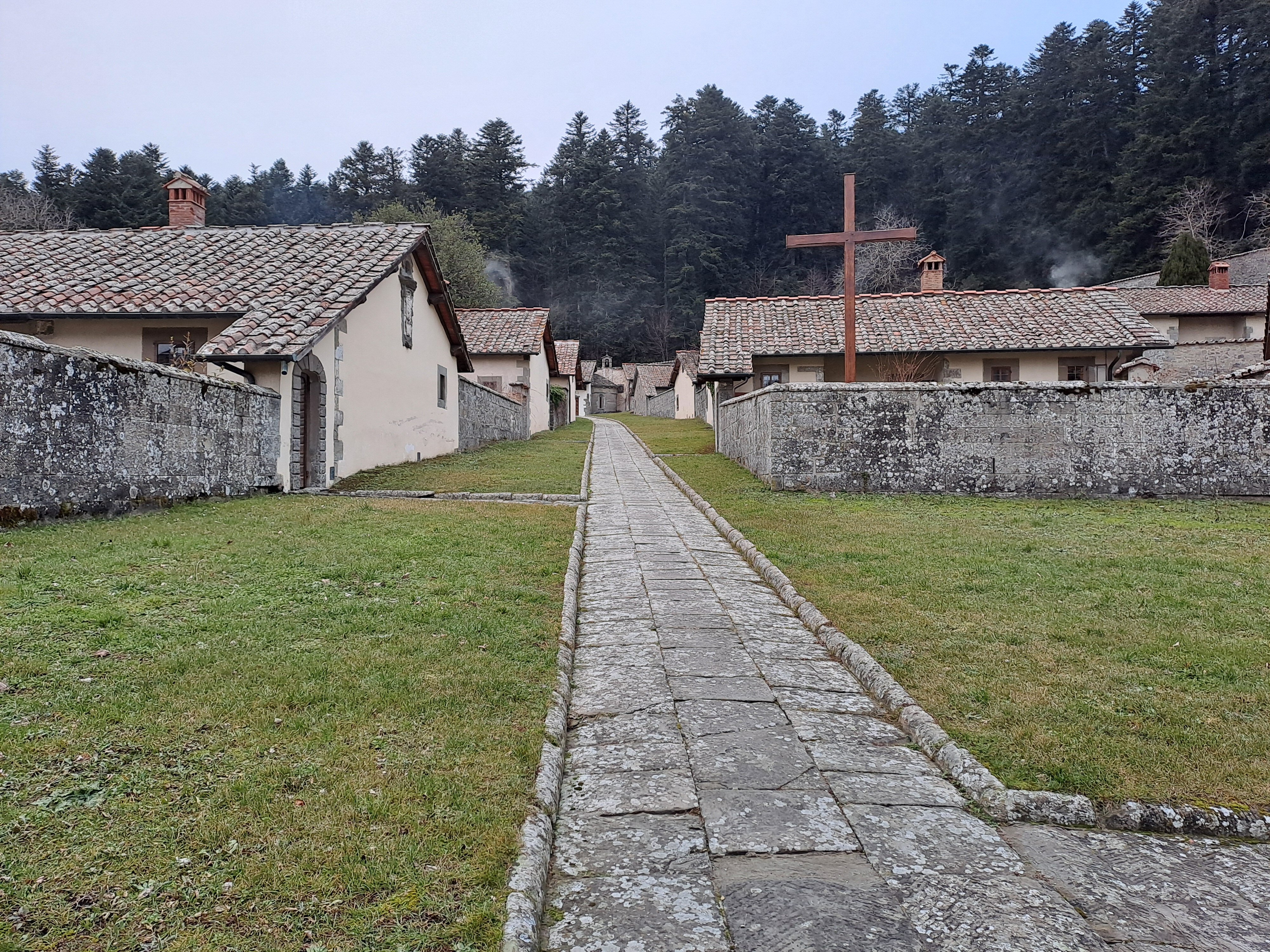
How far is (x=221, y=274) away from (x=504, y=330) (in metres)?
18.9

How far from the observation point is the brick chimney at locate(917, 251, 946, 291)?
99.6 feet

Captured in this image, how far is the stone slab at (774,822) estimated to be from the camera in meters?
2.87

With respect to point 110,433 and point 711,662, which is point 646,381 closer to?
point 110,433

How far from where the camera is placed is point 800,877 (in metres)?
2.68

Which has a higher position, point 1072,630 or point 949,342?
point 949,342

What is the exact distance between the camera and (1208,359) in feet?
108

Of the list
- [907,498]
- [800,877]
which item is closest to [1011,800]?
[800,877]

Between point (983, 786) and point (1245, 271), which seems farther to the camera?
point (1245, 271)

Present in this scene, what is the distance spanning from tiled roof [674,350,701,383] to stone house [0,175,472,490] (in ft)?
87.2

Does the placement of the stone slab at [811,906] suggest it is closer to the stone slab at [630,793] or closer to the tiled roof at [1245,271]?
the stone slab at [630,793]

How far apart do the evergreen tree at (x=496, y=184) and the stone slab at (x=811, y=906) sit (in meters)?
64.6

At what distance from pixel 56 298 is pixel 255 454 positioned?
636cm

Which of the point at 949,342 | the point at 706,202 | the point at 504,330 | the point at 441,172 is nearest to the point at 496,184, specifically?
the point at 441,172

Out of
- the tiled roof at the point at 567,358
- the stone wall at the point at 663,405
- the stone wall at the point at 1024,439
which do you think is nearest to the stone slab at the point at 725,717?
the stone wall at the point at 1024,439
